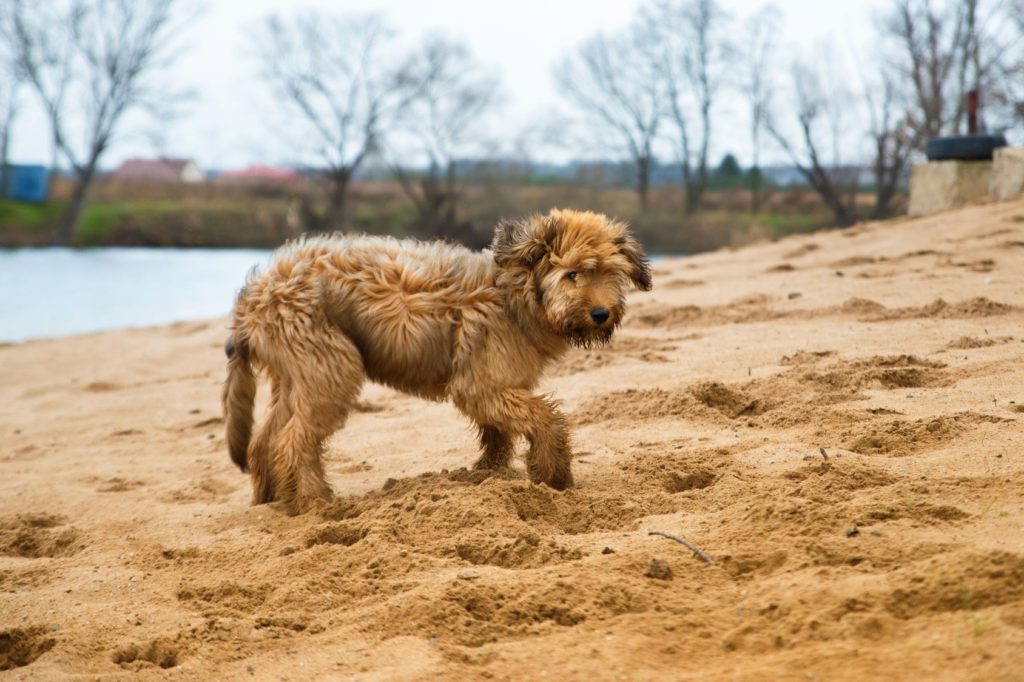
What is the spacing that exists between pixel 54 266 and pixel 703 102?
21.6m

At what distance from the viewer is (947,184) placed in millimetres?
16688

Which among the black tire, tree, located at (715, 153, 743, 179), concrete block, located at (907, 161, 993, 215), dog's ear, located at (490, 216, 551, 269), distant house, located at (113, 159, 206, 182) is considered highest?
distant house, located at (113, 159, 206, 182)

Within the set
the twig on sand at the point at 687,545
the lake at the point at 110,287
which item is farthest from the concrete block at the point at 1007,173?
the twig on sand at the point at 687,545

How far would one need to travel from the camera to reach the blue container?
143ft

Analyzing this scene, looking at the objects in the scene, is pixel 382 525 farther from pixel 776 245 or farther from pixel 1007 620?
pixel 776 245

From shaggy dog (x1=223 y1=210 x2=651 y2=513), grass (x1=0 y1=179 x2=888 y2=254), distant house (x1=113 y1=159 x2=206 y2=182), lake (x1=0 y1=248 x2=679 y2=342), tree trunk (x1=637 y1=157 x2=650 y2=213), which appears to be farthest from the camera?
distant house (x1=113 y1=159 x2=206 y2=182)

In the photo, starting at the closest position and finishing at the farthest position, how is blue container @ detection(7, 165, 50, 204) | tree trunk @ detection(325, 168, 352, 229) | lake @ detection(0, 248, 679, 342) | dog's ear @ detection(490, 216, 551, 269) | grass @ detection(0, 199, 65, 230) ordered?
dog's ear @ detection(490, 216, 551, 269)
lake @ detection(0, 248, 679, 342)
tree trunk @ detection(325, 168, 352, 229)
grass @ detection(0, 199, 65, 230)
blue container @ detection(7, 165, 50, 204)

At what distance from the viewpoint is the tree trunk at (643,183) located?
3353 centimetres

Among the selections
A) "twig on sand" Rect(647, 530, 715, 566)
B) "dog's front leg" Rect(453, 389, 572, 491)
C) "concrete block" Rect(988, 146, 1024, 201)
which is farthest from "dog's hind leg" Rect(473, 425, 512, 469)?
"concrete block" Rect(988, 146, 1024, 201)

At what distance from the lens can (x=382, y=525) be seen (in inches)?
186

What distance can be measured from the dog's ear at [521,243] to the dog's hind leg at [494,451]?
963 mm

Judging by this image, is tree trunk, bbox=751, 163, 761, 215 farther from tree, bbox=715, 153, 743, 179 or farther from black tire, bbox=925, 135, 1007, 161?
black tire, bbox=925, 135, 1007, 161

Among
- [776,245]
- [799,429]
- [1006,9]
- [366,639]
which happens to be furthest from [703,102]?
[366,639]

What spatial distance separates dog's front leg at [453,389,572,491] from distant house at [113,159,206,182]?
38.4 m
